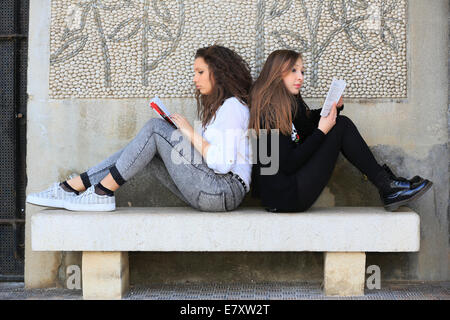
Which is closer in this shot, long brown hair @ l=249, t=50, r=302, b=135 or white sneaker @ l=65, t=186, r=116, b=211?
long brown hair @ l=249, t=50, r=302, b=135

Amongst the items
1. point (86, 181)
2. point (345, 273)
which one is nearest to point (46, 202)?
point (86, 181)

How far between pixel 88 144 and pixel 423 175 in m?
→ 2.19

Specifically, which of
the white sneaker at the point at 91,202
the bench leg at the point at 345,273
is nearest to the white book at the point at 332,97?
the bench leg at the point at 345,273

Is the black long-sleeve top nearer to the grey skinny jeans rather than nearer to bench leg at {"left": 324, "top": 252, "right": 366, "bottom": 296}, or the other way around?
the grey skinny jeans

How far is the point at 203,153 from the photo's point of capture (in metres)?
3.17

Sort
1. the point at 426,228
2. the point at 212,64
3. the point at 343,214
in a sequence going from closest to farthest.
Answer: the point at 343,214
the point at 212,64
the point at 426,228

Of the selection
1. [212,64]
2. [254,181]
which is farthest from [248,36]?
[254,181]

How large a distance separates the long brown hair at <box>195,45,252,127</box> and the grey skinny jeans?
25cm

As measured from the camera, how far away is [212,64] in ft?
11.1

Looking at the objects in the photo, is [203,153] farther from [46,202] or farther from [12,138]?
[12,138]

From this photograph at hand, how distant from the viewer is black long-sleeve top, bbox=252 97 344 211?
3.16m

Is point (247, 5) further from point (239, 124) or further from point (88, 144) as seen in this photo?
point (88, 144)

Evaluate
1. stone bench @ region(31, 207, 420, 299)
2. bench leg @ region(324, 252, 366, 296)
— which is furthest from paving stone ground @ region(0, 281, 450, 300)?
stone bench @ region(31, 207, 420, 299)

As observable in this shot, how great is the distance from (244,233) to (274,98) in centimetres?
77
